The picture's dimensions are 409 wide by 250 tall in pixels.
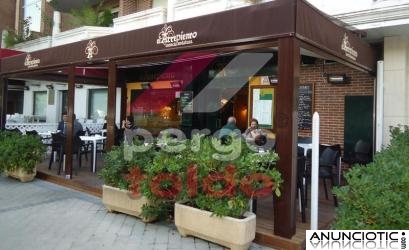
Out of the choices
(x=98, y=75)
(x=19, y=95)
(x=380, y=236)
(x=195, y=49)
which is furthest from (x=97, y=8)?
(x=380, y=236)

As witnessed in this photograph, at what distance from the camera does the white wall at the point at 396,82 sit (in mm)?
7633

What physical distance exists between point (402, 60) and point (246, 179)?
16.8 ft

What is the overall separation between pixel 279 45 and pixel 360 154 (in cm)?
437

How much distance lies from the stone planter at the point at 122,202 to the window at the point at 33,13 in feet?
52.3

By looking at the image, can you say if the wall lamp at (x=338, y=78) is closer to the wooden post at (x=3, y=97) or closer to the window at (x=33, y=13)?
the wooden post at (x=3, y=97)

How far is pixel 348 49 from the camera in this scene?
6.20m

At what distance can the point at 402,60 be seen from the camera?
762cm

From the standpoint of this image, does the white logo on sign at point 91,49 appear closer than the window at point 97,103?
Yes

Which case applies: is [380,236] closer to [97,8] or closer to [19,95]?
[97,8]

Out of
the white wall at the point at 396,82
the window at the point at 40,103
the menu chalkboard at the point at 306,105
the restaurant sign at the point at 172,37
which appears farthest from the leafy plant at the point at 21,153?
the window at the point at 40,103

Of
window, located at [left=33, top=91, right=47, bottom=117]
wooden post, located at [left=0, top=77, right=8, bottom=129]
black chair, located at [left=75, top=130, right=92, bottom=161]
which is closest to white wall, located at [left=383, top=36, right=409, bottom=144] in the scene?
black chair, located at [left=75, top=130, right=92, bottom=161]

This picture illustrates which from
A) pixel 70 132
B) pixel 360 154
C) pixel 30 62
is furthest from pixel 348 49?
pixel 30 62

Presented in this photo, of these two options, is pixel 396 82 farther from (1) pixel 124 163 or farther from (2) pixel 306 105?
(1) pixel 124 163

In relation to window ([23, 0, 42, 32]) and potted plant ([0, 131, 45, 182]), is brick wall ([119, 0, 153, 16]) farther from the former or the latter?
window ([23, 0, 42, 32])
